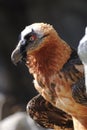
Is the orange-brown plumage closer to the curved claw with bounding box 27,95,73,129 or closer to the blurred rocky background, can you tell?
the curved claw with bounding box 27,95,73,129

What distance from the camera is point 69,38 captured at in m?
8.45

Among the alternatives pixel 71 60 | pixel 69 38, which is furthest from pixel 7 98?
pixel 71 60

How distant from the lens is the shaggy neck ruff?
3.37 metres

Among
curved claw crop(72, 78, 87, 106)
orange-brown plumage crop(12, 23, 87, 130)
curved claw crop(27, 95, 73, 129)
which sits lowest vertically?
curved claw crop(27, 95, 73, 129)

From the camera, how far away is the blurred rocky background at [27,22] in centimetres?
838

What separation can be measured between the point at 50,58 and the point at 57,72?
7 centimetres

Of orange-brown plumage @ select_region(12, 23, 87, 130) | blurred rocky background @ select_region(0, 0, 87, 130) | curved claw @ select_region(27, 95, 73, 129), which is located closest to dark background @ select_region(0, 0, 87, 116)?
blurred rocky background @ select_region(0, 0, 87, 130)

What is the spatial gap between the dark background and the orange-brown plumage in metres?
4.70

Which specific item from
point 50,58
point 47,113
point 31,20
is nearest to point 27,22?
point 31,20

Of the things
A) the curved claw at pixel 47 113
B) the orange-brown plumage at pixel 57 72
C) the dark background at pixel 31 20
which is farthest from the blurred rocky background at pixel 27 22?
the orange-brown plumage at pixel 57 72

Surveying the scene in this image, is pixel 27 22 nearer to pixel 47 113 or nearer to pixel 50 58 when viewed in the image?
pixel 47 113

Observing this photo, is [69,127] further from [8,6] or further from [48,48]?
[8,6]

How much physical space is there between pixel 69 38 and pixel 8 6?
2.60 ft

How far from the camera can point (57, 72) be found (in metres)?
3.41
